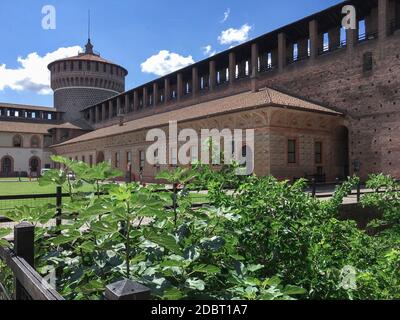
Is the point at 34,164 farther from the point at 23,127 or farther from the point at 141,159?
the point at 141,159

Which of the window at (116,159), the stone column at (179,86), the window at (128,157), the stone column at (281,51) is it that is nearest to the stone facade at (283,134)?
the stone column at (281,51)

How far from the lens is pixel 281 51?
A: 28516 millimetres

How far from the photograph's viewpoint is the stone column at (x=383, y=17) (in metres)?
22.2

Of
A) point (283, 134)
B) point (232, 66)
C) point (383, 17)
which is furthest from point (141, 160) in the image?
point (383, 17)

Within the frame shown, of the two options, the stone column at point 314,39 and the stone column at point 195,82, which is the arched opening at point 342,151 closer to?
the stone column at point 314,39

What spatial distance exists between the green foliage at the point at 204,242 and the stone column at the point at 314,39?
24.5 m

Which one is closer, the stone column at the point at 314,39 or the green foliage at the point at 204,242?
the green foliage at the point at 204,242

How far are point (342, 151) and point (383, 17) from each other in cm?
954

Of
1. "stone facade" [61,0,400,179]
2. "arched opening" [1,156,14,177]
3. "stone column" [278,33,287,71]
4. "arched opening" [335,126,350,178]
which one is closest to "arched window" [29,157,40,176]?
"arched opening" [1,156,14,177]

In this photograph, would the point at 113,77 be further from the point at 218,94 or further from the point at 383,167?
the point at 383,167

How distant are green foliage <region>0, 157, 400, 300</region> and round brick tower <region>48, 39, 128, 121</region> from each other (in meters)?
66.5

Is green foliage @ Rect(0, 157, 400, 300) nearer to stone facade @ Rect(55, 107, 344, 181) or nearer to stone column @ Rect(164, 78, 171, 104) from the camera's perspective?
stone facade @ Rect(55, 107, 344, 181)

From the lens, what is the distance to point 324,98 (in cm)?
2617

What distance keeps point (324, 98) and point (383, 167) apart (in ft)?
21.9
